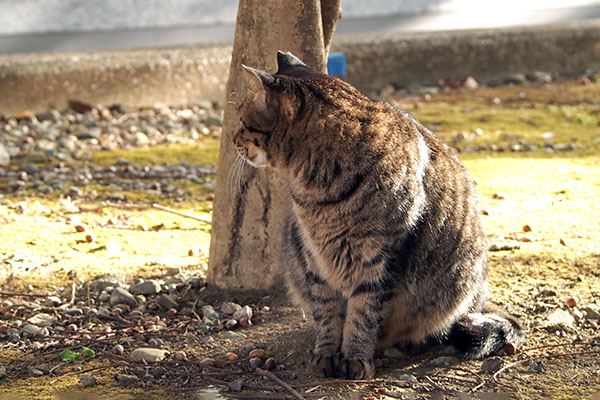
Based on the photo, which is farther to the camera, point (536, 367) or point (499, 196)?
point (499, 196)

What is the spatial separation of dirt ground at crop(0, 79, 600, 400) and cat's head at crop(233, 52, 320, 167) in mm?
844

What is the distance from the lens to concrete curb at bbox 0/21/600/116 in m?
7.33

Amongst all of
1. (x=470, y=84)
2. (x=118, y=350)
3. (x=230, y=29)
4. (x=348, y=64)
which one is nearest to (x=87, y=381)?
(x=118, y=350)

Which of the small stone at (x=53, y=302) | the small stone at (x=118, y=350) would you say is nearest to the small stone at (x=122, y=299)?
the small stone at (x=53, y=302)

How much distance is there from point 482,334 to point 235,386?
1.01 m

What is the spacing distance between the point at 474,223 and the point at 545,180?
99.9 inches

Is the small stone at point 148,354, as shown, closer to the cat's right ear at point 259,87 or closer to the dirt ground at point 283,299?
the dirt ground at point 283,299

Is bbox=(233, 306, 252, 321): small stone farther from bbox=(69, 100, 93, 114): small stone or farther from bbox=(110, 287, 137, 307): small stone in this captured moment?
bbox=(69, 100, 93, 114): small stone

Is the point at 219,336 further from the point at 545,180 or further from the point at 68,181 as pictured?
the point at 545,180

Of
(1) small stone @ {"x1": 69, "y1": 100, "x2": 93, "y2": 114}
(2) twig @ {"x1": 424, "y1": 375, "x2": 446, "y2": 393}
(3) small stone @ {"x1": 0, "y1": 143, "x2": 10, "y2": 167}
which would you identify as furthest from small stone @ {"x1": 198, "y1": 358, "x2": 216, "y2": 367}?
(1) small stone @ {"x1": 69, "y1": 100, "x2": 93, "y2": 114}

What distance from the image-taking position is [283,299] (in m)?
3.94

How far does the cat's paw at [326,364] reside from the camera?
3.20 m

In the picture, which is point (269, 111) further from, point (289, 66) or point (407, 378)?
point (407, 378)

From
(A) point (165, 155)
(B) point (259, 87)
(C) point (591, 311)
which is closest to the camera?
(B) point (259, 87)
